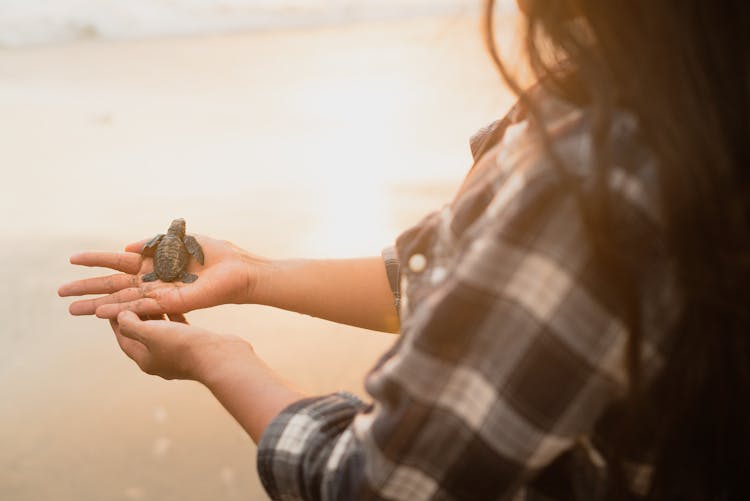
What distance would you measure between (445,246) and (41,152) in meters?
5.22

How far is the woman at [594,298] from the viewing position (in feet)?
2.42

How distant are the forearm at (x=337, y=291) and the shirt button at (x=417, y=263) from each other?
27.0 inches

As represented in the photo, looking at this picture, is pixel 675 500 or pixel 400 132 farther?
pixel 400 132

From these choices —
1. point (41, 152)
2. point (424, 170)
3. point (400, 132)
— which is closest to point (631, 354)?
point (424, 170)

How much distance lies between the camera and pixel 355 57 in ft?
26.2

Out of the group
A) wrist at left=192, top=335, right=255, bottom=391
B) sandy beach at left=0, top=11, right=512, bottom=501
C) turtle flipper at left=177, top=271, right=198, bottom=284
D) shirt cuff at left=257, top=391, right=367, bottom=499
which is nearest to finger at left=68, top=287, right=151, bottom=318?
turtle flipper at left=177, top=271, right=198, bottom=284

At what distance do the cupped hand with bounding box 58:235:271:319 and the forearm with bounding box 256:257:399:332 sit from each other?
0.07 meters

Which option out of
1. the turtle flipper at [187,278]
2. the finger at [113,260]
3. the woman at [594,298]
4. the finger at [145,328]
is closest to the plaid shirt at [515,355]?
the woman at [594,298]

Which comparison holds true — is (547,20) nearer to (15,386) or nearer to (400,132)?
(15,386)

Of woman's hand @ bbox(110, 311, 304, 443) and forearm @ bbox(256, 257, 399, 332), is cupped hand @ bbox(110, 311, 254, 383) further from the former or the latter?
forearm @ bbox(256, 257, 399, 332)

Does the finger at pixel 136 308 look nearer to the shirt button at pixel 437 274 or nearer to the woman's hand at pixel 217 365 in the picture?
the woman's hand at pixel 217 365

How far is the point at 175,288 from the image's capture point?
1.93m

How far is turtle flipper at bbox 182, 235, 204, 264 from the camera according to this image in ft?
6.99

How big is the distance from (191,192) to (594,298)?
172 inches
